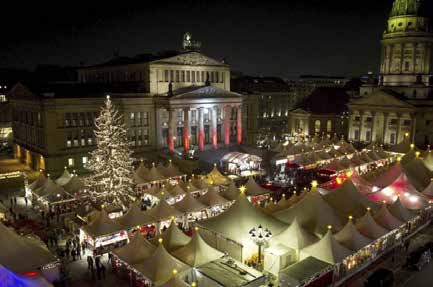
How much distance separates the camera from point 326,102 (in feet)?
220

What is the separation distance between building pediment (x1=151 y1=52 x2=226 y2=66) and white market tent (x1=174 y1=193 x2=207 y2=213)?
2467 cm

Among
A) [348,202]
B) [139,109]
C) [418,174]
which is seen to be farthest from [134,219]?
[139,109]

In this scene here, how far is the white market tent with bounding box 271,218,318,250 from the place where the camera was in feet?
59.6

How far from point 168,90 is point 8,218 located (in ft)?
79.9

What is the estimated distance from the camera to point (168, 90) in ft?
151

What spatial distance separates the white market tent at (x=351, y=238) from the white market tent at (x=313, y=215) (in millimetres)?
1186

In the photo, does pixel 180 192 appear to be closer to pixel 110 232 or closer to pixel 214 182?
pixel 214 182

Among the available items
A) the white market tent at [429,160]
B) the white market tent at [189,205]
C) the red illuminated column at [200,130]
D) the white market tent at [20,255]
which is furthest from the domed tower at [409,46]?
the white market tent at [20,255]

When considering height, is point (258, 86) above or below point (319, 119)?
above

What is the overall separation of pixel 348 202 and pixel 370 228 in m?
3.46

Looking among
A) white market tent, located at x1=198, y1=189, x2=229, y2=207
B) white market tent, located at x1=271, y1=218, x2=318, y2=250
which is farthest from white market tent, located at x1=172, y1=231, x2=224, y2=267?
white market tent, located at x1=198, y1=189, x2=229, y2=207

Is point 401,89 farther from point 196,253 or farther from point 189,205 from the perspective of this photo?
point 196,253

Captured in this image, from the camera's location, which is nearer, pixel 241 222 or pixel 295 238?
pixel 295 238

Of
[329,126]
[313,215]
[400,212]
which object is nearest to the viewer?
[313,215]
